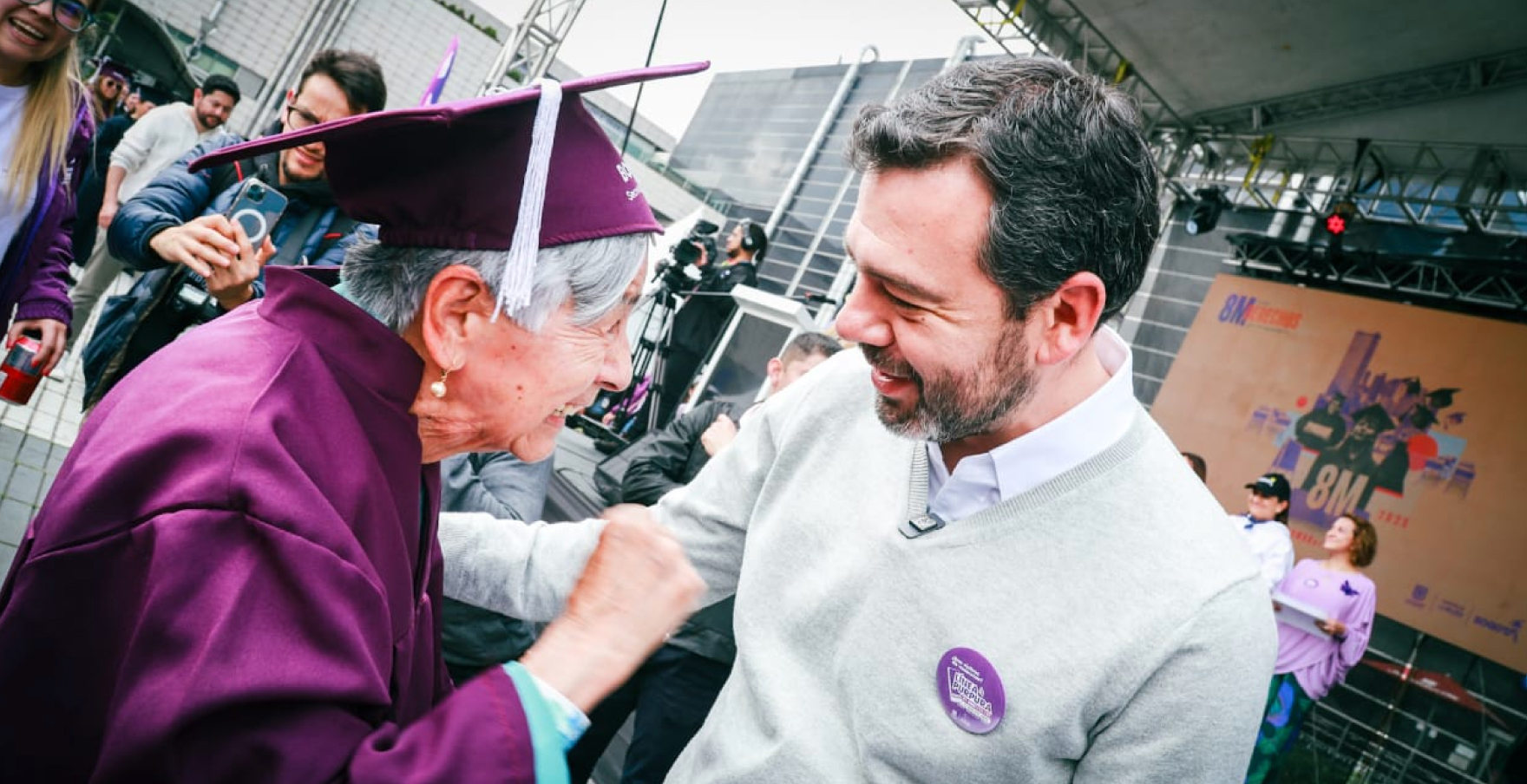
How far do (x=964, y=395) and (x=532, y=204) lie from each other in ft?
2.66

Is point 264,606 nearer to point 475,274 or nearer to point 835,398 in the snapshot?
point 475,274

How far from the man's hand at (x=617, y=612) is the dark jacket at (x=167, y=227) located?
2127 millimetres

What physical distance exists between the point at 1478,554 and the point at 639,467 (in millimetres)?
8334

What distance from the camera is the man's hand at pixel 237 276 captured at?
249 centimetres

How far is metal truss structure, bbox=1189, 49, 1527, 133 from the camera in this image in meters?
6.52

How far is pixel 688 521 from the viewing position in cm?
185

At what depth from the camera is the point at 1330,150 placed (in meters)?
8.78

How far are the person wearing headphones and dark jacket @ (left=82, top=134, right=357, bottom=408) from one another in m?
4.66

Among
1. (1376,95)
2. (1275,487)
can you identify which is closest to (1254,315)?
(1376,95)

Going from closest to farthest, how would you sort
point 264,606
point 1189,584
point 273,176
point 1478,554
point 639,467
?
point 264,606 → point 1189,584 → point 273,176 → point 639,467 → point 1478,554

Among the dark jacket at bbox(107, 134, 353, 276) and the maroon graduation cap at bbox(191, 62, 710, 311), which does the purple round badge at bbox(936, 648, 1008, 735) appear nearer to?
the maroon graduation cap at bbox(191, 62, 710, 311)

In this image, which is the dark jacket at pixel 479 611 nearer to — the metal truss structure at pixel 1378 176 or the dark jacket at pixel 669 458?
the dark jacket at pixel 669 458

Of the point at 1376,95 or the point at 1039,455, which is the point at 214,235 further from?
the point at 1376,95

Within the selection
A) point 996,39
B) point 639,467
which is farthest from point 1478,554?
point 639,467
